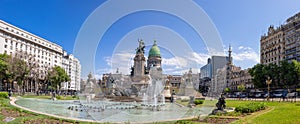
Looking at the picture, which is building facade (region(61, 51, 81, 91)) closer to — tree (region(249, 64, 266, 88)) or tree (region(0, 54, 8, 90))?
tree (region(0, 54, 8, 90))

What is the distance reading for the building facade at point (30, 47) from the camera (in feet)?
245

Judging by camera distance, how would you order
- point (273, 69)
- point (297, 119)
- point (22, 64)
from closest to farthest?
point (297, 119), point (22, 64), point (273, 69)

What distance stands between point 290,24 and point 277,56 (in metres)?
12.0

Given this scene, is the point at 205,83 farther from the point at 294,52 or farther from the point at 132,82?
the point at 132,82

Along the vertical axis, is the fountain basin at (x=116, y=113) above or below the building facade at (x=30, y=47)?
below

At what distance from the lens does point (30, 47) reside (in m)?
92.2

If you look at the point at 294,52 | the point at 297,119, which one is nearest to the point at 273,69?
the point at 294,52

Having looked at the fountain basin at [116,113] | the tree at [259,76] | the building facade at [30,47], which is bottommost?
the fountain basin at [116,113]

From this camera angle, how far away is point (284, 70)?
213ft

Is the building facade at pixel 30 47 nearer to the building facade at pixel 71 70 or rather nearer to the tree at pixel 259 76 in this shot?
the building facade at pixel 71 70

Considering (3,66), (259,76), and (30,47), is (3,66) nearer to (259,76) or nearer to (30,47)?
(30,47)

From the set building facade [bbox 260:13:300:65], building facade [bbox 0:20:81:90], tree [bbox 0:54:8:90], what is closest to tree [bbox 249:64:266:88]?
building facade [bbox 260:13:300:65]

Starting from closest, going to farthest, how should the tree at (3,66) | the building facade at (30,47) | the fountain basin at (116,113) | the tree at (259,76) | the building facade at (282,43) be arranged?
the fountain basin at (116,113), the tree at (3,66), the tree at (259,76), the building facade at (30,47), the building facade at (282,43)

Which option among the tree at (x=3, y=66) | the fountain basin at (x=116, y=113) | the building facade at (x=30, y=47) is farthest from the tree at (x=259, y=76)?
the tree at (x=3, y=66)
